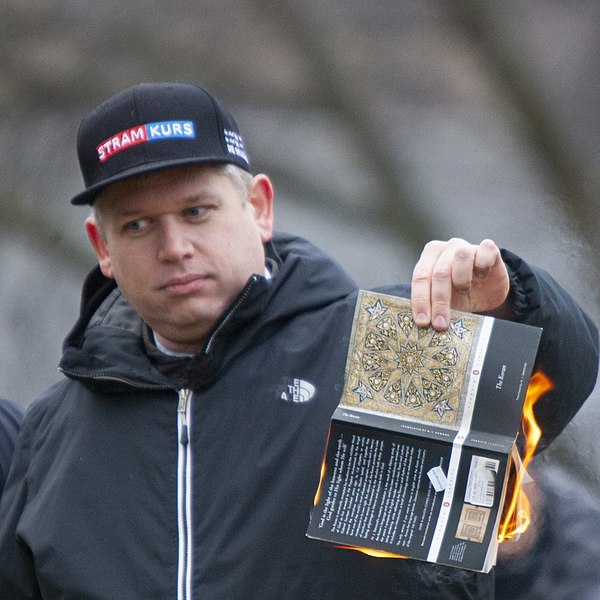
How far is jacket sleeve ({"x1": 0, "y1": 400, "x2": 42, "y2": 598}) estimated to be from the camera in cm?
208

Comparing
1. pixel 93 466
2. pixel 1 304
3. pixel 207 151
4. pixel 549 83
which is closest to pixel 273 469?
pixel 93 466

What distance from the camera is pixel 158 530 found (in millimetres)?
1933

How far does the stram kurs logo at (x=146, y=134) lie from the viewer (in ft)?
6.59

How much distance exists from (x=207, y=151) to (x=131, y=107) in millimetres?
162

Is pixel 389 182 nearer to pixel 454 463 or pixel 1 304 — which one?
pixel 1 304

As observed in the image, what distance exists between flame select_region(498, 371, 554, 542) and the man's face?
535mm

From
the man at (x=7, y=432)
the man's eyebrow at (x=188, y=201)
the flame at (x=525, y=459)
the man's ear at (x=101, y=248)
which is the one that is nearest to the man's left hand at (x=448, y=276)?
the flame at (x=525, y=459)

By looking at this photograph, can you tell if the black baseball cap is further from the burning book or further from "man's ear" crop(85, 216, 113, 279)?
the burning book

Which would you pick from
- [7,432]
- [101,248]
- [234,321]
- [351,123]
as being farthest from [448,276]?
[351,123]

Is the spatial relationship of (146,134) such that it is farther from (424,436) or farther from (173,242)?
(424,436)

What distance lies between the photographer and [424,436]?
169cm

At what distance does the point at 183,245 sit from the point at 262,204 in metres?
0.23

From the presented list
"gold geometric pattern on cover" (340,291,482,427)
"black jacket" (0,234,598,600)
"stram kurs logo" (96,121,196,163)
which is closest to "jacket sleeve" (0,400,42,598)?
"black jacket" (0,234,598,600)

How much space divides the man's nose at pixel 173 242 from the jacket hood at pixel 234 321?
0.40ft
